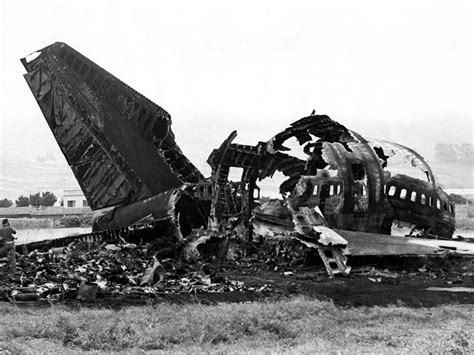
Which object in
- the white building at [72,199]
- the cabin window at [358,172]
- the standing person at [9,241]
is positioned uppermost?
the cabin window at [358,172]

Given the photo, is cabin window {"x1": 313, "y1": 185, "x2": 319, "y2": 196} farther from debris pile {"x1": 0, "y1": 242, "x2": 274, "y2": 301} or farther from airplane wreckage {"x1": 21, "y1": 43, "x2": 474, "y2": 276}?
debris pile {"x1": 0, "y1": 242, "x2": 274, "y2": 301}

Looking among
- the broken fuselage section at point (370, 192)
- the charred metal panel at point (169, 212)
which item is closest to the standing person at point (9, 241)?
the charred metal panel at point (169, 212)

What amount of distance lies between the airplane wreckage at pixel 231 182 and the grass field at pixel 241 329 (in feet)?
18.5

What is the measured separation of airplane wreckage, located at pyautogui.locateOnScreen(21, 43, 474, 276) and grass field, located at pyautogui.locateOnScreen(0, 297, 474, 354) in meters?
5.64

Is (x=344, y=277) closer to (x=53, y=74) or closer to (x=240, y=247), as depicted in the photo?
(x=240, y=247)

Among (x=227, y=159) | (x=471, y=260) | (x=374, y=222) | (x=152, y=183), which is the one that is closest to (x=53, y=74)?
(x=152, y=183)

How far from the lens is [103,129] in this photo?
26078 mm

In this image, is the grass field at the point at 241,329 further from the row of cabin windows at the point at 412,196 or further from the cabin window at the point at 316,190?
the cabin window at the point at 316,190

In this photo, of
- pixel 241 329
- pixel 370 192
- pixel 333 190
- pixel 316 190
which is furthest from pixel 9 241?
pixel 370 192

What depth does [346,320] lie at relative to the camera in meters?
10.4

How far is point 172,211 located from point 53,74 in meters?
9.90

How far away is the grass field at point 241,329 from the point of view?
8.47 m

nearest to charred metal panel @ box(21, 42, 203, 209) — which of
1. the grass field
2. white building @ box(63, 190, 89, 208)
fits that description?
the grass field

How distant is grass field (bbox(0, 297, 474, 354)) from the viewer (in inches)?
333
